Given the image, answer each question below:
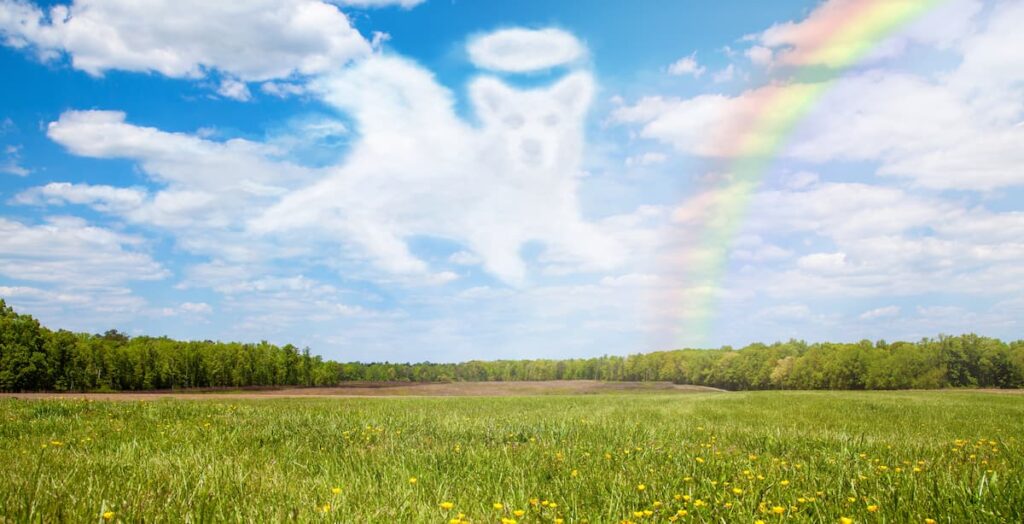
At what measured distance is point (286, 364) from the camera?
3959 inches

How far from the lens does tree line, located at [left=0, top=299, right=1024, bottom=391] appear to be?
67.8 m

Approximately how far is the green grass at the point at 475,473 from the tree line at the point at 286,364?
7398cm

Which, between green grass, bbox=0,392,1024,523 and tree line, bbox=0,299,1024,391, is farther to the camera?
tree line, bbox=0,299,1024,391

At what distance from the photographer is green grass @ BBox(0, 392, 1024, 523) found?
429cm

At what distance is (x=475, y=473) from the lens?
5984mm

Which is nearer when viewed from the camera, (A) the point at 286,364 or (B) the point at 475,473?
(B) the point at 475,473

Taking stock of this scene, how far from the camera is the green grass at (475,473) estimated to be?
14.1 ft

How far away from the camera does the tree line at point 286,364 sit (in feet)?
222

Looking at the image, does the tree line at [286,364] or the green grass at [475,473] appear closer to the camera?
the green grass at [475,473]

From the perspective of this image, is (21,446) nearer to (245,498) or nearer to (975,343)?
(245,498)

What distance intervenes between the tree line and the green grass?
73978mm

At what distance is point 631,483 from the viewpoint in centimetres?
541

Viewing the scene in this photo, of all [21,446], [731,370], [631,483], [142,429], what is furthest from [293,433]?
[731,370]

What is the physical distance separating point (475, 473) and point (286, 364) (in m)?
104
